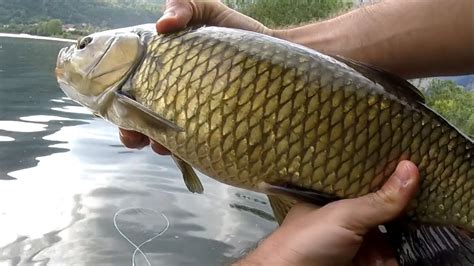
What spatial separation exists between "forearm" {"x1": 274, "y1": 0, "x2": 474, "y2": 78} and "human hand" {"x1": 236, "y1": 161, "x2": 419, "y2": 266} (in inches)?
27.9

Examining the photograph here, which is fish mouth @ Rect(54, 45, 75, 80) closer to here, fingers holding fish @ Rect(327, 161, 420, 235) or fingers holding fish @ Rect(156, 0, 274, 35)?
fingers holding fish @ Rect(156, 0, 274, 35)

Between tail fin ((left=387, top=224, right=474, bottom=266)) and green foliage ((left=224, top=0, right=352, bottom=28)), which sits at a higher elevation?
tail fin ((left=387, top=224, right=474, bottom=266))

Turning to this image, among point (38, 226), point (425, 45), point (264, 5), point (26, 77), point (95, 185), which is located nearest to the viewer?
point (425, 45)

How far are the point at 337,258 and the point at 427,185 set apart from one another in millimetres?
358

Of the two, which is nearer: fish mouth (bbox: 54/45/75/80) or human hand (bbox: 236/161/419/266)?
human hand (bbox: 236/161/419/266)

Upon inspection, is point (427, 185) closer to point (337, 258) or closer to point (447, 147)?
point (447, 147)

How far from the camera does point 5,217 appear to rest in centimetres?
565

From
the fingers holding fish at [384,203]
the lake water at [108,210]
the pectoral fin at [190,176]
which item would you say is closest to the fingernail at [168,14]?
the pectoral fin at [190,176]

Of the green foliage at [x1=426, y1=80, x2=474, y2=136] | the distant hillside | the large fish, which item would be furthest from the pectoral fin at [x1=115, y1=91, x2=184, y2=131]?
the distant hillside

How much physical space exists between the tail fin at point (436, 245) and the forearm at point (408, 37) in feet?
2.41

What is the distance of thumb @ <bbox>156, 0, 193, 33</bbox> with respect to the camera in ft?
5.81

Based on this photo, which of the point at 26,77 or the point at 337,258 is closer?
the point at 337,258

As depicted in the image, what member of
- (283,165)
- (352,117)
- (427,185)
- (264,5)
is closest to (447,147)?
(427,185)

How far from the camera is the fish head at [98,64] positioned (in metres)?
1.75
